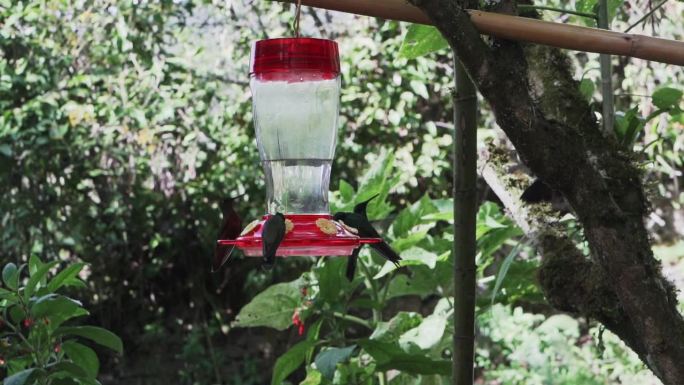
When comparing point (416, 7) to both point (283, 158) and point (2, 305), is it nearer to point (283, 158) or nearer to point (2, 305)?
point (283, 158)

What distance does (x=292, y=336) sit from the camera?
6.44 metres

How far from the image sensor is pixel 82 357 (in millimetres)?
2418

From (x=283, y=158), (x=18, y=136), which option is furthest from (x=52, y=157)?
(x=283, y=158)

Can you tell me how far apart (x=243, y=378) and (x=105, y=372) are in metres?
0.96

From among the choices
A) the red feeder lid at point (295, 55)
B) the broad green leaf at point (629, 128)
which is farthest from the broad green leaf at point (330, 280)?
the red feeder lid at point (295, 55)

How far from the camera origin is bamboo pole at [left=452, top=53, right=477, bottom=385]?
1652 millimetres

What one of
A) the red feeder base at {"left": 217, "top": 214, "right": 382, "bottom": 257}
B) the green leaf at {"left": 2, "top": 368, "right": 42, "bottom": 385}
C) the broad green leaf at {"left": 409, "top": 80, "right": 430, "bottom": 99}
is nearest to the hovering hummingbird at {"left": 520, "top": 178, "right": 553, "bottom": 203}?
the red feeder base at {"left": 217, "top": 214, "right": 382, "bottom": 257}

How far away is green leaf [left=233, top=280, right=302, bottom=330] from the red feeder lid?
1382mm

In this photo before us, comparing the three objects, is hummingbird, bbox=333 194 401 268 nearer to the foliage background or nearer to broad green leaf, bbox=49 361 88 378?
broad green leaf, bbox=49 361 88 378

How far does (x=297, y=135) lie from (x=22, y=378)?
0.79m

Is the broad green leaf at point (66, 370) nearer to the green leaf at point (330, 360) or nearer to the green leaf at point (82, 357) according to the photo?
the green leaf at point (82, 357)

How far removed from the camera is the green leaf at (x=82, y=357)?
7.89 feet

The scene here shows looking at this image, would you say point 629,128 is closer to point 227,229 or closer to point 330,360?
point 227,229

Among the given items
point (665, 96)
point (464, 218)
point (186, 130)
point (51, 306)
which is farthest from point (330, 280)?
point (186, 130)
